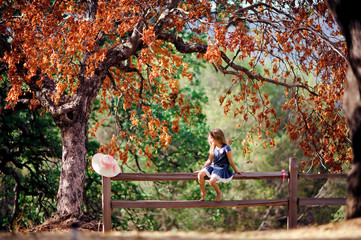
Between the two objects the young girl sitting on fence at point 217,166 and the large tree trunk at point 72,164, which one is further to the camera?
the large tree trunk at point 72,164

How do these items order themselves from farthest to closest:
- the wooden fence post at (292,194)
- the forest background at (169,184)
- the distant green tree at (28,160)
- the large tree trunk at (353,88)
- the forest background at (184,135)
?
the forest background at (169,184), the distant green tree at (28,160), the forest background at (184,135), the wooden fence post at (292,194), the large tree trunk at (353,88)

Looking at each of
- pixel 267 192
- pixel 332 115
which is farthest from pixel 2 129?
pixel 267 192

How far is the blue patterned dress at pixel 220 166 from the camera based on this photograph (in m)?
6.58

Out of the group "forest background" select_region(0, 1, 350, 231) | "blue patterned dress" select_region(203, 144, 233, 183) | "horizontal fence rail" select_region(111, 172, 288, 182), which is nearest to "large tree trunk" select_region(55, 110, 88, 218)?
"forest background" select_region(0, 1, 350, 231)

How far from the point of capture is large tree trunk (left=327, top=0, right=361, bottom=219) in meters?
4.68

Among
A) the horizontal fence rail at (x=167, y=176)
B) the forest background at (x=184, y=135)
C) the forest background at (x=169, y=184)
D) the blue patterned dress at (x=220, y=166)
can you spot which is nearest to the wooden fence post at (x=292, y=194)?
the horizontal fence rail at (x=167, y=176)

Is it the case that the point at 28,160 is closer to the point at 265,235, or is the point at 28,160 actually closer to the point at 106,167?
the point at 106,167

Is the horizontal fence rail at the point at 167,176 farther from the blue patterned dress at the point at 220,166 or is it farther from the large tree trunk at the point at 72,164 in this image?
the large tree trunk at the point at 72,164

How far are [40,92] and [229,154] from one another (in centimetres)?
423

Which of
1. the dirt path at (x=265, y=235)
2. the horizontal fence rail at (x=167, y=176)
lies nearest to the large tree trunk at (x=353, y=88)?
the dirt path at (x=265, y=235)

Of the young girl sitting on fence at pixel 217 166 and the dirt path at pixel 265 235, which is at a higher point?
the young girl sitting on fence at pixel 217 166

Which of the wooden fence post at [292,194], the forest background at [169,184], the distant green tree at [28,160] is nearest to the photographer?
the wooden fence post at [292,194]

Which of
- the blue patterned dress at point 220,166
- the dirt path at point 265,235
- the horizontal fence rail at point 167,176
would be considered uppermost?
the blue patterned dress at point 220,166

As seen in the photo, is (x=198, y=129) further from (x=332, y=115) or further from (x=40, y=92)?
(x=40, y=92)
